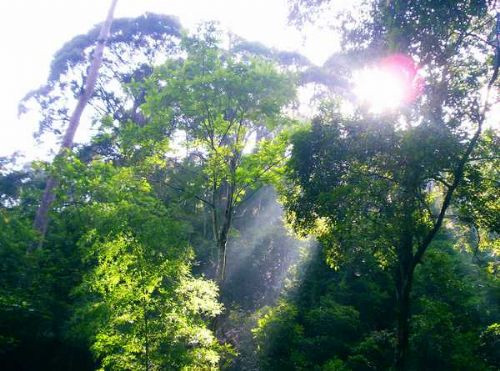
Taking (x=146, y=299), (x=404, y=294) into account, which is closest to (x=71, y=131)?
(x=146, y=299)

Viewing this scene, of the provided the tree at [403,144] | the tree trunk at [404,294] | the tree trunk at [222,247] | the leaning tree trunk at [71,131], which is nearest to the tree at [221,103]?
the tree trunk at [222,247]

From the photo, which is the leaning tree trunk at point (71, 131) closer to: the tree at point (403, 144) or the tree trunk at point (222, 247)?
the tree trunk at point (222, 247)

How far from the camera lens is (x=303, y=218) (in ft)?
32.8

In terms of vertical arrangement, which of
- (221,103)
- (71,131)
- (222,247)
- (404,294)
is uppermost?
(71,131)

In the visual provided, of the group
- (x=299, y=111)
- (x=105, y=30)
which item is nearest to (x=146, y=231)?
(x=105, y=30)

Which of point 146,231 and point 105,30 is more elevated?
point 105,30

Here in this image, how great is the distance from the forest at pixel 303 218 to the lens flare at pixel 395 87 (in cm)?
3

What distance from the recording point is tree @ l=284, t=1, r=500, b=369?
727 cm

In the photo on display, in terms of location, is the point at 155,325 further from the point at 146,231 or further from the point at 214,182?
the point at 214,182

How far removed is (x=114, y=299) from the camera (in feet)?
24.0

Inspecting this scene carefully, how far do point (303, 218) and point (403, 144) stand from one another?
3.34 meters

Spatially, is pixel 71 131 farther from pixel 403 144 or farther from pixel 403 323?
pixel 403 323

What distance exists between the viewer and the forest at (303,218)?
7.53m

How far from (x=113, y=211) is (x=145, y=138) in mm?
3007
